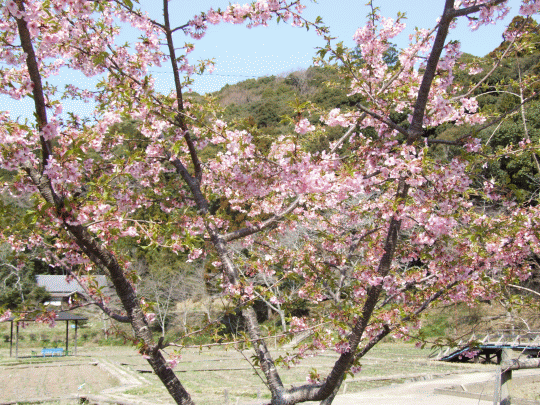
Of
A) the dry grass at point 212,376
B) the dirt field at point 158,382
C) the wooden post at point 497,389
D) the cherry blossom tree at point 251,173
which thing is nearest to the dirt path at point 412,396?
the dirt field at point 158,382

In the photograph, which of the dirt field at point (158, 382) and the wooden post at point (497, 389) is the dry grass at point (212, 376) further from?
the wooden post at point (497, 389)

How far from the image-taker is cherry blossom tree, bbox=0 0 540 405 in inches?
74.5

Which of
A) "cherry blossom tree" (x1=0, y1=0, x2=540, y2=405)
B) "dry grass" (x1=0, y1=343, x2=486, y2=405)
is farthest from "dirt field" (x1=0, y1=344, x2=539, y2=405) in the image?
"cherry blossom tree" (x1=0, y1=0, x2=540, y2=405)

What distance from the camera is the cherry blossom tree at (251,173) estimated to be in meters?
1.89

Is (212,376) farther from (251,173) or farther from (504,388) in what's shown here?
(251,173)

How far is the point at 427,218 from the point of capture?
2.37 m

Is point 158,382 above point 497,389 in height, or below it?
below

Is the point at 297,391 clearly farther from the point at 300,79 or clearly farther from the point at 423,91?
the point at 300,79

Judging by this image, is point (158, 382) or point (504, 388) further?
point (158, 382)

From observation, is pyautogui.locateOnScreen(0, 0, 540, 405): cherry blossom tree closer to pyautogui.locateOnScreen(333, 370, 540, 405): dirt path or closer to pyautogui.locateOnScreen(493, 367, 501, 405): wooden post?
pyautogui.locateOnScreen(493, 367, 501, 405): wooden post

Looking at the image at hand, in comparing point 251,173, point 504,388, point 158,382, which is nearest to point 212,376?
point 158,382

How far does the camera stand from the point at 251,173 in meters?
2.85

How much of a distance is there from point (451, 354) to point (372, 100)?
15.4 meters

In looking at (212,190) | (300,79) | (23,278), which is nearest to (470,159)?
(212,190)
